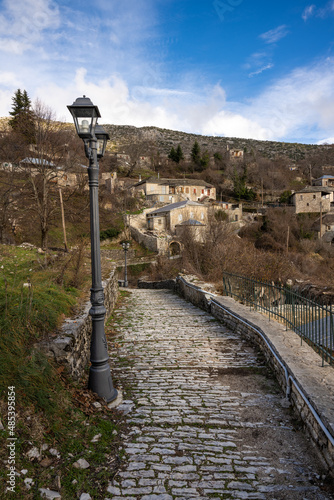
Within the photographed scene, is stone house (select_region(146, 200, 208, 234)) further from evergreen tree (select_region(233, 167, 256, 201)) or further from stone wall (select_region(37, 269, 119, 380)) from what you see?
stone wall (select_region(37, 269, 119, 380))

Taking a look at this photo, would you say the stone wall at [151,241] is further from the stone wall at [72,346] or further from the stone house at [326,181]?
the stone house at [326,181]

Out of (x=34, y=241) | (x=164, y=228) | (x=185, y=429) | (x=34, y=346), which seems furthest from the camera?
(x=164, y=228)

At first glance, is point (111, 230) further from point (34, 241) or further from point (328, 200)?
point (328, 200)

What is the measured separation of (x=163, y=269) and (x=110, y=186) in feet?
101

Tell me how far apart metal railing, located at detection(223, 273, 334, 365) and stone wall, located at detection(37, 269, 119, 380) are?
150 inches

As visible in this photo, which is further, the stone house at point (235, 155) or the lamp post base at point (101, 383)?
the stone house at point (235, 155)

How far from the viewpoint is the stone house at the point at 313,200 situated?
53.8 metres

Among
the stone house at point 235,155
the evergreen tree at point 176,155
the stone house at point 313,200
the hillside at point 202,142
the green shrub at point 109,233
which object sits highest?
the hillside at point 202,142

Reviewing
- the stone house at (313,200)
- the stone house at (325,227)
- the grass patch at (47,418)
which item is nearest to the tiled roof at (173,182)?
the stone house at (313,200)

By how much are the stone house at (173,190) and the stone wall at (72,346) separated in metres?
48.7

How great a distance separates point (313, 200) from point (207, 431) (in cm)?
5863

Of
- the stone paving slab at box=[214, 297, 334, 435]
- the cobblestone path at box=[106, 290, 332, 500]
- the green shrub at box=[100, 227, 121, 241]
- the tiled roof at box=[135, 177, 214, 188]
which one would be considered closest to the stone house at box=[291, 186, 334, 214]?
the tiled roof at box=[135, 177, 214, 188]

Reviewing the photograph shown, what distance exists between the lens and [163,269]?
84.5ft

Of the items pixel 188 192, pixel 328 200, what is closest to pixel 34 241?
pixel 188 192
